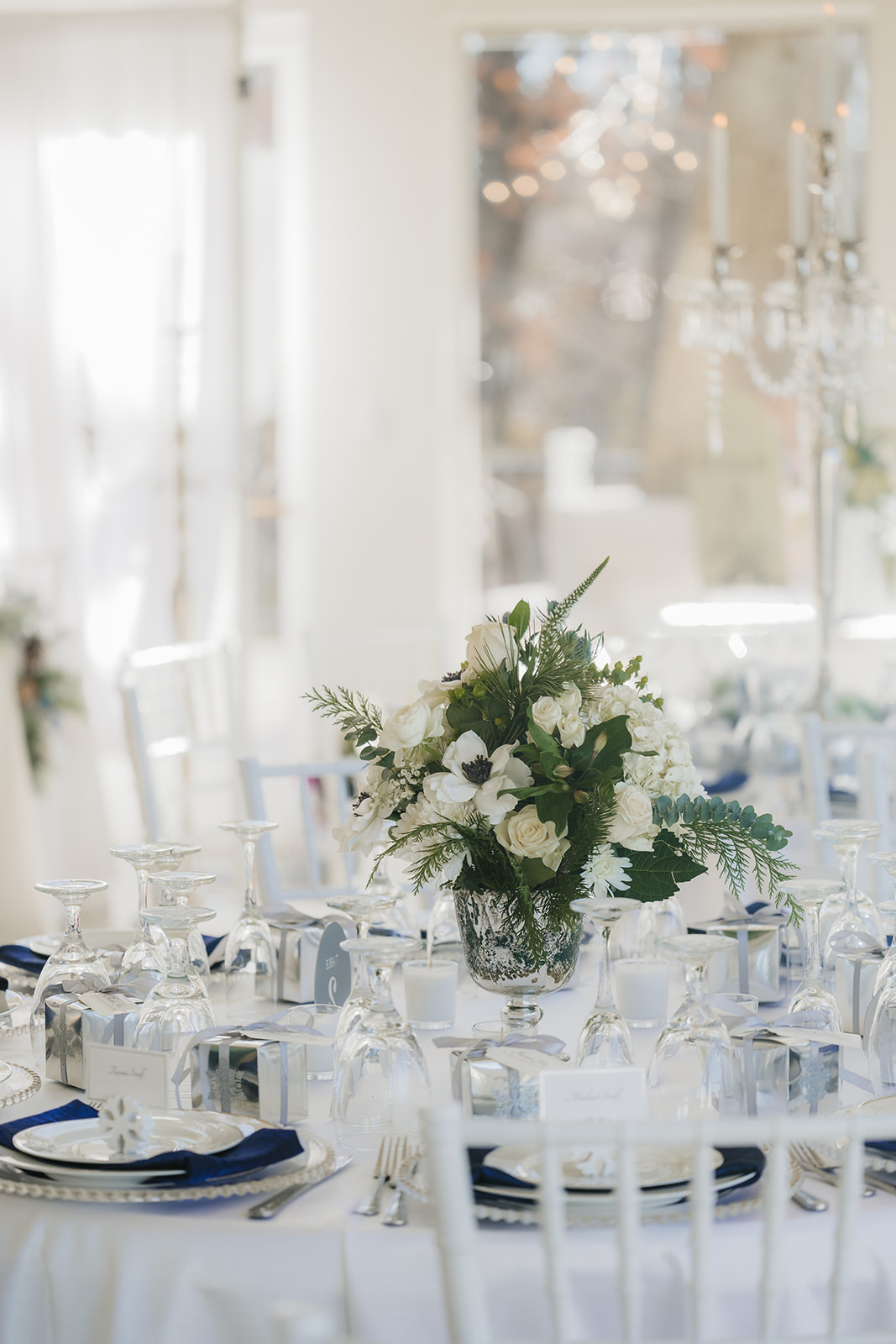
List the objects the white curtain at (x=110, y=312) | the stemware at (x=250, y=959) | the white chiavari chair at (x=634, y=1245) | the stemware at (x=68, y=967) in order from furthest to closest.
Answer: the white curtain at (x=110, y=312)
the stemware at (x=250, y=959)
the stemware at (x=68, y=967)
the white chiavari chair at (x=634, y=1245)

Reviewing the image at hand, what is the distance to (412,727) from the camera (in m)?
1.34

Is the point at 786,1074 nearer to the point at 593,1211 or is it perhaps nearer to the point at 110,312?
the point at 593,1211

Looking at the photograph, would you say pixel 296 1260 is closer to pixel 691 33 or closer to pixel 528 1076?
pixel 528 1076

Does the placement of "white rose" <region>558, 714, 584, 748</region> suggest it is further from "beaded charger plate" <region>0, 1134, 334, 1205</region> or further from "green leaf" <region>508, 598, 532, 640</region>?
"beaded charger plate" <region>0, 1134, 334, 1205</region>

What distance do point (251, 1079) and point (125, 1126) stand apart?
0.14 m

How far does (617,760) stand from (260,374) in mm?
4682

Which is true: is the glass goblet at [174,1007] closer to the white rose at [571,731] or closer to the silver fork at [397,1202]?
the silver fork at [397,1202]

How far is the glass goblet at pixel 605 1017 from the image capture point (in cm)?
124

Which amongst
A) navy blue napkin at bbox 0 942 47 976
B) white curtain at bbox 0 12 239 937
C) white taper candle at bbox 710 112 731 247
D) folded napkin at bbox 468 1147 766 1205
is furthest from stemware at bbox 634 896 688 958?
white curtain at bbox 0 12 239 937

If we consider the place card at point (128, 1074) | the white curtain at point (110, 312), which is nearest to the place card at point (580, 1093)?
the place card at point (128, 1074)

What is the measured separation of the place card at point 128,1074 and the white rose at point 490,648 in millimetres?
428

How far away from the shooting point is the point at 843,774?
9.69 feet

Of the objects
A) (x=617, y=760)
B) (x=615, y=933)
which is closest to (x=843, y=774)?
(x=615, y=933)

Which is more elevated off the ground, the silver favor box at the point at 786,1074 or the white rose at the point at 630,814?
the white rose at the point at 630,814
